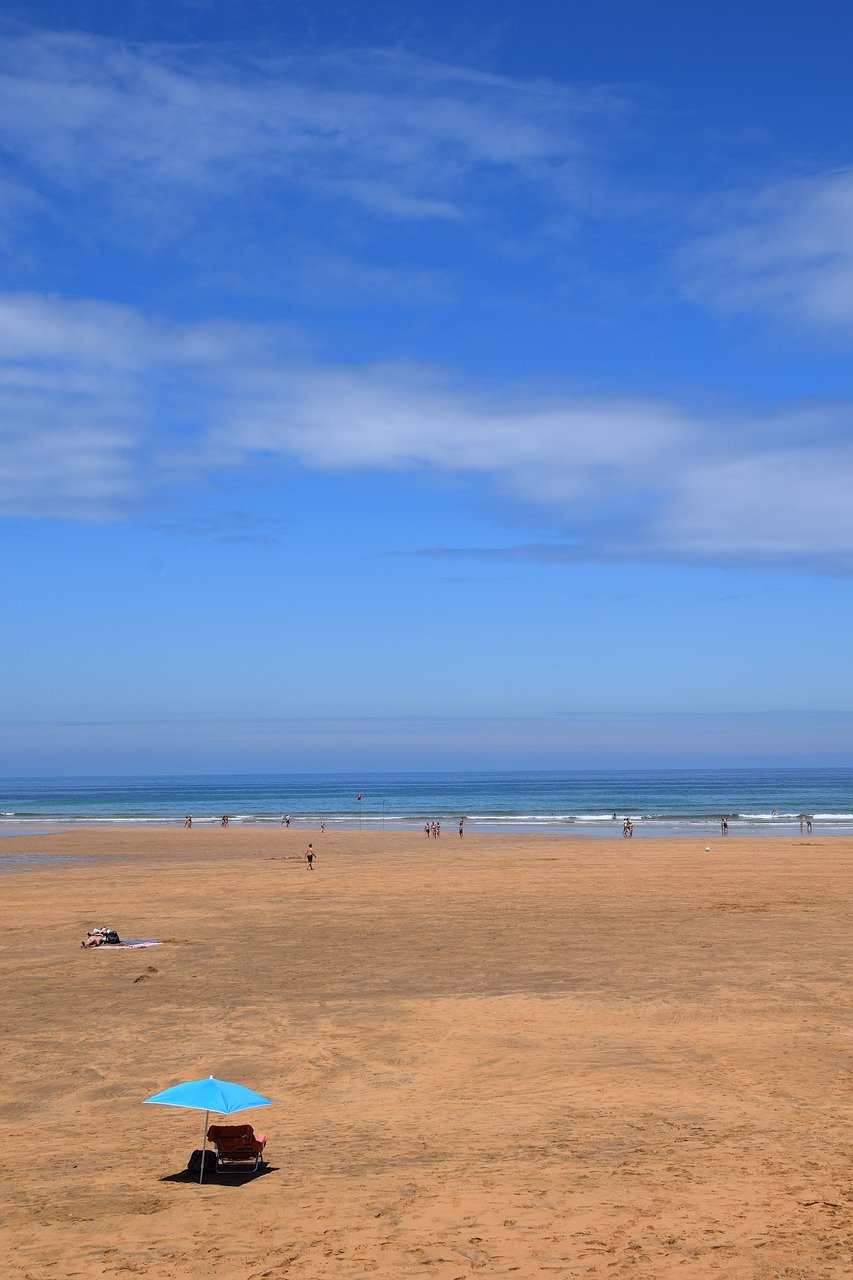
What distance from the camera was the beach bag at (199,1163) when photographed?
10609 mm

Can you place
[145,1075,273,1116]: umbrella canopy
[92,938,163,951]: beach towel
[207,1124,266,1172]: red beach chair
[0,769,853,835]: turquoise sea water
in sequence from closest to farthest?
[145,1075,273,1116]: umbrella canopy, [207,1124,266,1172]: red beach chair, [92,938,163,951]: beach towel, [0,769,853,835]: turquoise sea water

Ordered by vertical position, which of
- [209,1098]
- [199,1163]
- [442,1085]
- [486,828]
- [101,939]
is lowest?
[442,1085]

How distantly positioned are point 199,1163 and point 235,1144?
0.56m

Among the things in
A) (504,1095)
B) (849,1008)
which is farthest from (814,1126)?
(849,1008)

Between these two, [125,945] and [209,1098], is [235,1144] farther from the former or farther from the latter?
[125,945]

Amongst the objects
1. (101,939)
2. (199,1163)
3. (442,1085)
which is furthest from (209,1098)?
(101,939)

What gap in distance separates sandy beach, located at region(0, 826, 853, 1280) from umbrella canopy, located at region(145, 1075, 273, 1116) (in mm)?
725

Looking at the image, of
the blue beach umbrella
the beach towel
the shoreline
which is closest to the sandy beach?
the beach towel

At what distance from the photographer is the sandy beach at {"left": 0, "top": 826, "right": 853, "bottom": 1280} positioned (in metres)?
8.92

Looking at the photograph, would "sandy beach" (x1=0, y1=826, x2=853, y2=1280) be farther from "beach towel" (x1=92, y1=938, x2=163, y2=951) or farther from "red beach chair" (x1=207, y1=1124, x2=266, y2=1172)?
"beach towel" (x1=92, y1=938, x2=163, y2=951)

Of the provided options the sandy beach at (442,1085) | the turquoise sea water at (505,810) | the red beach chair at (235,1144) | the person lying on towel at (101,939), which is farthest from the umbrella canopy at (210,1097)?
the turquoise sea water at (505,810)

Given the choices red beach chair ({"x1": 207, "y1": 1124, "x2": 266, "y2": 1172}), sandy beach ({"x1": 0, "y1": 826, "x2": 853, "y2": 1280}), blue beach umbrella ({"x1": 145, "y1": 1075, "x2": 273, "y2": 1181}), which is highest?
blue beach umbrella ({"x1": 145, "y1": 1075, "x2": 273, "y2": 1181})

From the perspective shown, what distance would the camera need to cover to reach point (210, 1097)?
34.4 feet

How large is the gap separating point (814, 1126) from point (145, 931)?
1760cm
